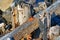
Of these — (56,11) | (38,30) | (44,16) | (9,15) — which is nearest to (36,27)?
(38,30)

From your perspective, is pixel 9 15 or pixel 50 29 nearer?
pixel 50 29

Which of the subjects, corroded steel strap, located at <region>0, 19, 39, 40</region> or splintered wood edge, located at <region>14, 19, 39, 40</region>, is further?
splintered wood edge, located at <region>14, 19, 39, 40</region>

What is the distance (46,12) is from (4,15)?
150 inches

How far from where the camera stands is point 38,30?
12.9 metres

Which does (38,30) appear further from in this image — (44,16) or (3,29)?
(3,29)

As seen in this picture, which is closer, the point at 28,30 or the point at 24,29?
the point at 24,29

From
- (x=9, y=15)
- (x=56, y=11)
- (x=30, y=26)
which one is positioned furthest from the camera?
(x=9, y=15)

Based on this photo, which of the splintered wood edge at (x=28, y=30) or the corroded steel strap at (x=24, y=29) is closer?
the corroded steel strap at (x=24, y=29)

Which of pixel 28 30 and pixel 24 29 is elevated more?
pixel 24 29

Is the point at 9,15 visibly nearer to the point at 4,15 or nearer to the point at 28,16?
the point at 4,15

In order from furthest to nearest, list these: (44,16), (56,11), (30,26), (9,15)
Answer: (9,15)
(56,11)
(44,16)
(30,26)

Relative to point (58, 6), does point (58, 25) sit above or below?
below

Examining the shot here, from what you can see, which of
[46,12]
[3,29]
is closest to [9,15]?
[3,29]

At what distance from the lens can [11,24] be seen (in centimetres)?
1495
